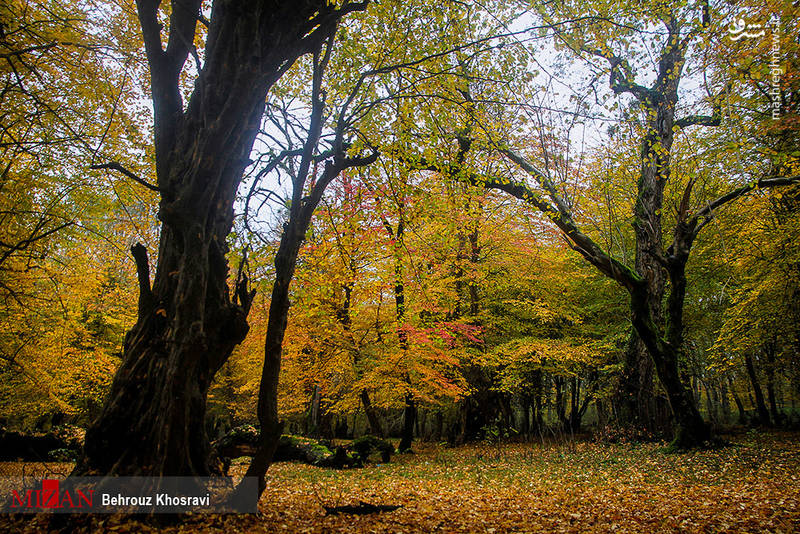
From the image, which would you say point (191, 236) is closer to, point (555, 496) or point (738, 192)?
point (555, 496)

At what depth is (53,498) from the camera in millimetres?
3414

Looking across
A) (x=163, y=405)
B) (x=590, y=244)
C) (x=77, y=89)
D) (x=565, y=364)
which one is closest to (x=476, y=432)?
(x=565, y=364)

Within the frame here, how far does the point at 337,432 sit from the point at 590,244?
2554cm

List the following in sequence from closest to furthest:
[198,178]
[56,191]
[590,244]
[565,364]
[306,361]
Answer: [198,178], [56,191], [590,244], [306,361], [565,364]

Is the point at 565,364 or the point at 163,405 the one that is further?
the point at 565,364

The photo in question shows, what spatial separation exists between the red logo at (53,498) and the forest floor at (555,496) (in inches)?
7.9

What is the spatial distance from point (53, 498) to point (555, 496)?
626cm

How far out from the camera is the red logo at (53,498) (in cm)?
339

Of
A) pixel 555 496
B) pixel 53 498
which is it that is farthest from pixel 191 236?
pixel 555 496

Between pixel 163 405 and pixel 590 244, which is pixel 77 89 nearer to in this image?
pixel 163 405

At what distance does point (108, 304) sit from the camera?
16531 mm

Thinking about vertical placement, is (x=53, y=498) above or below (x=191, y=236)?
below

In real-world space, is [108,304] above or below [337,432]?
above

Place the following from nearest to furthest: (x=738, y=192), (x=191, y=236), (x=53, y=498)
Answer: (x=53, y=498) < (x=191, y=236) < (x=738, y=192)
